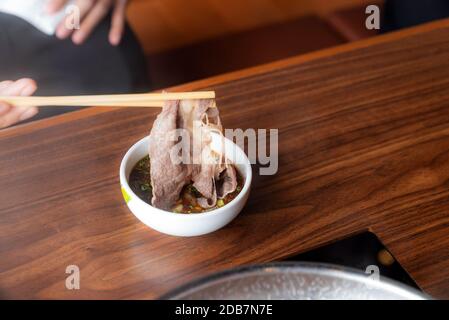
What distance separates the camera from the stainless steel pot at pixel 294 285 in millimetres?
570

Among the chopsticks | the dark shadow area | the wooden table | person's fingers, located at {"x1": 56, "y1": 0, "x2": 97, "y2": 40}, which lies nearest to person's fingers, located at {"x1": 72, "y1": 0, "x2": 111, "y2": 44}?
person's fingers, located at {"x1": 56, "y1": 0, "x2": 97, "y2": 40}

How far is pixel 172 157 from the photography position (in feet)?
2.81

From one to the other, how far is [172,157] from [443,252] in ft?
1.51

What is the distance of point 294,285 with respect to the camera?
0.60m

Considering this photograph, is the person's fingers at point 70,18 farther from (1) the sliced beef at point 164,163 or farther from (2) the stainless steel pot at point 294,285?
(2) the stainless steel pot at point 294,285

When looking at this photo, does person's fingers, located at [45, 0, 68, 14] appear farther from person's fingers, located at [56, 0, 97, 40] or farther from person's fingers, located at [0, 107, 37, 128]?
person's fingers, located at [0, 107, 37, 128]

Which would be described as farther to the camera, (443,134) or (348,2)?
(348,2)

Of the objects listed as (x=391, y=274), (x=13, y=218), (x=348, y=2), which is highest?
(x=13, y=218)

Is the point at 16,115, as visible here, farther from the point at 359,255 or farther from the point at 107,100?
the point at 359,255

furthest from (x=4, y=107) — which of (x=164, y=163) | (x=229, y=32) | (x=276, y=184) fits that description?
(x=229, y=32)

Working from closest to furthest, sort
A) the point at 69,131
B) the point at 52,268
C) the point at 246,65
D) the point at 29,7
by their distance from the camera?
the point at 52,268, the point at 69,131, the point at 29,7, the point at 246,65

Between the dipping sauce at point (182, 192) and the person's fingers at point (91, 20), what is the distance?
2.42ft
